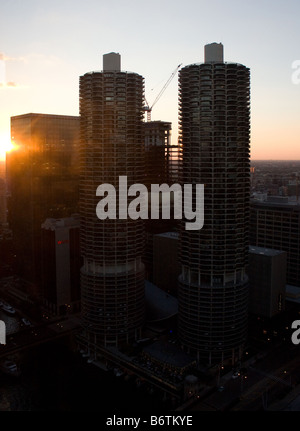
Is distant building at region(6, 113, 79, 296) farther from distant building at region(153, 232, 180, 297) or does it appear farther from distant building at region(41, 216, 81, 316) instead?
distant building at region(153, 232, 180, 297)

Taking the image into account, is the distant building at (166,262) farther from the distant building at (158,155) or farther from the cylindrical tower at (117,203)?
the cylindrical tower at (117,203)

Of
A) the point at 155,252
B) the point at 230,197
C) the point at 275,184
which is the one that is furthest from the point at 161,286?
the point at 275,184

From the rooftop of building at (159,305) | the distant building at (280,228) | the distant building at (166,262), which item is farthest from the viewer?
the distant building at (280,228)

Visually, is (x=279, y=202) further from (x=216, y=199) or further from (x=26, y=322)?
(x=26, y=322)

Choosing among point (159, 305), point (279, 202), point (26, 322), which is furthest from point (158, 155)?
point (26, 322)

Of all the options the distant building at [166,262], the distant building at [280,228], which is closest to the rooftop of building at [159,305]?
the distant building at [166,262]

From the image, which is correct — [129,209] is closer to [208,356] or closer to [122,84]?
[122,84]

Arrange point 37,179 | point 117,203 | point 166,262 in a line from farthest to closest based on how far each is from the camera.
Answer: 1. point 37,179
2. point 166,262
3. point 117,203
